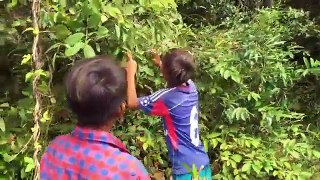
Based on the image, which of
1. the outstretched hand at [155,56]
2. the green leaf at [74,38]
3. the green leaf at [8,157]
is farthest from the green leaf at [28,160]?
the outstretched hand at [155,56]

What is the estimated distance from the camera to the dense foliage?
287 cm

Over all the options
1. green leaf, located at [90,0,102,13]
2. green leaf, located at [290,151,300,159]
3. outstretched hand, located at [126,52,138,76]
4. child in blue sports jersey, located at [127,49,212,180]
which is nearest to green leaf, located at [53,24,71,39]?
green leaf, located at [90,0,102,13]

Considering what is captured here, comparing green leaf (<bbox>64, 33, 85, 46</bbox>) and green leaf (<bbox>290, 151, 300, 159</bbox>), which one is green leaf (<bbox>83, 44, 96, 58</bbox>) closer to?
green leaf (<bbox>64, 33, 85, 46</bbox>)

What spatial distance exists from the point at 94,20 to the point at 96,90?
45.8 inches

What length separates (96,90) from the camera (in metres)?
1.58

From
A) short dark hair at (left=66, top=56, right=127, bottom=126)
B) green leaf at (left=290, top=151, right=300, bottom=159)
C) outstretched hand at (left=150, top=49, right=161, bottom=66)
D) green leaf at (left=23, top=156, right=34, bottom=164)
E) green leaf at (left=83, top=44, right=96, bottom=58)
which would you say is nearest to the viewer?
short dark hair at (left=66, top=56, right=127, bottom=126)

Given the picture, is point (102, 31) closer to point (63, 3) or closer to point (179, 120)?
point (63, 3)

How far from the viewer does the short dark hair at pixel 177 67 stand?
10.1 feet

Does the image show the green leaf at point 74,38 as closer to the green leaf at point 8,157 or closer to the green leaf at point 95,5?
the green leaf at point 95,5

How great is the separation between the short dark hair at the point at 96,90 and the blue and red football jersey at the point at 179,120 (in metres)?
1.46

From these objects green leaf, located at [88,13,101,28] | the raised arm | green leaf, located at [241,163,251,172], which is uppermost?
green leaf, located at [88,13,101,28]

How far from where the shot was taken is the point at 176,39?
378 cm

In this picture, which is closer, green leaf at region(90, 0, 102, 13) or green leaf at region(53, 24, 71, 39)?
green leaf at region(90, 0, 102, 13)

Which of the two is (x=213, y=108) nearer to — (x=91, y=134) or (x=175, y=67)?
(x=175, y=67)
